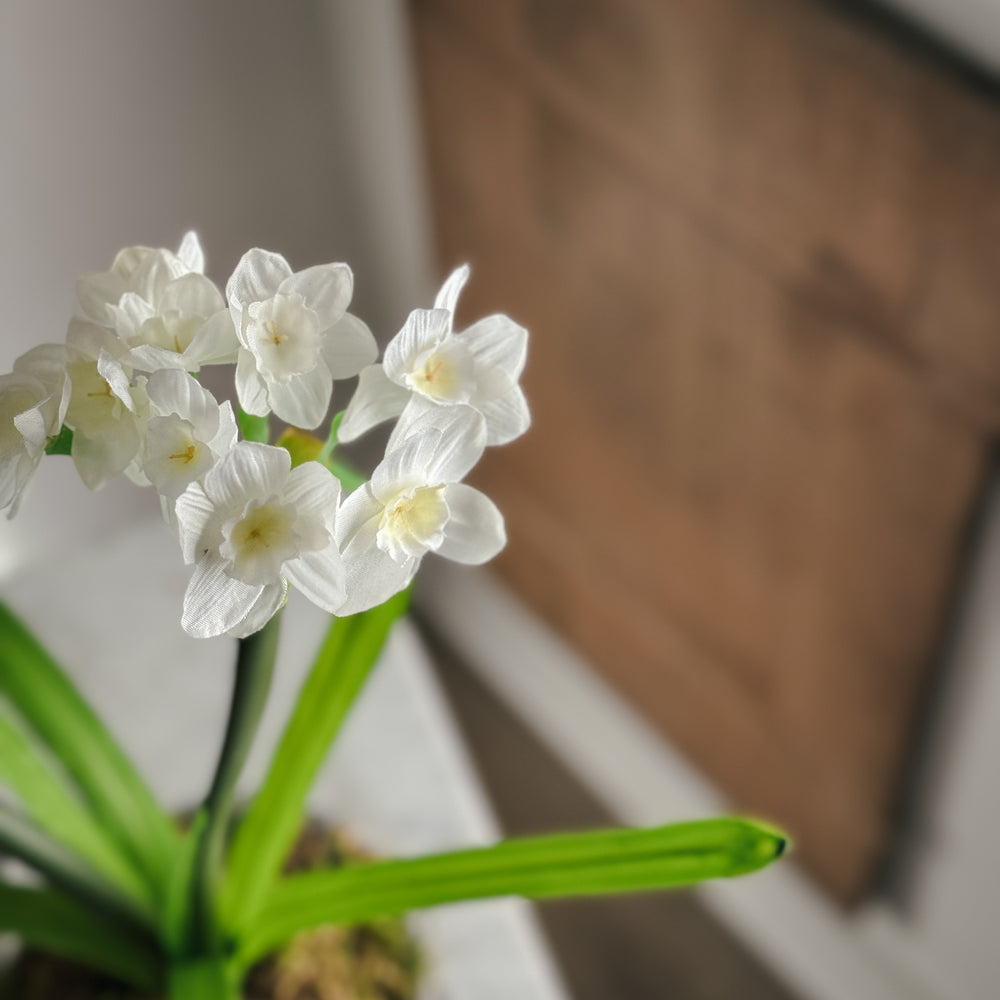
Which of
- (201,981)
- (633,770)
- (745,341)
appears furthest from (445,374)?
(633,770)

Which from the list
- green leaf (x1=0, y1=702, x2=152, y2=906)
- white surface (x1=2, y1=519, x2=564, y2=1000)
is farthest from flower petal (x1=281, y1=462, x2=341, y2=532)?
white surface (x1=2, y1=519, x2=564, y2=1000)

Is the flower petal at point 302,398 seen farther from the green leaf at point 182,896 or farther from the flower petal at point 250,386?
the green leaf at point 182,896

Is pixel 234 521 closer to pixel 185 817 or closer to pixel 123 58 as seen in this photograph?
pixel 185 817

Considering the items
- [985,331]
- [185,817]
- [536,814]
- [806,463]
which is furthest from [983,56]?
[536,814]

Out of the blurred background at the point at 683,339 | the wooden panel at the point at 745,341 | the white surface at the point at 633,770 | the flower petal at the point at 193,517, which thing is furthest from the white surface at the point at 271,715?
the white surface at the point at 633,770

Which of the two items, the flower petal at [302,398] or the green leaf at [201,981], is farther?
the green leaf at [201,981]

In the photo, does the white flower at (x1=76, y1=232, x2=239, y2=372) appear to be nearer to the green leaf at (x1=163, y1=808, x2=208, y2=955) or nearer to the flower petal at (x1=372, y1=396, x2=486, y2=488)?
the flower petal at (x1=372, y1=396, x2=486, y2=488)

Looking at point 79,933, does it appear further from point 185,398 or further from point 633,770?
point 633,770
